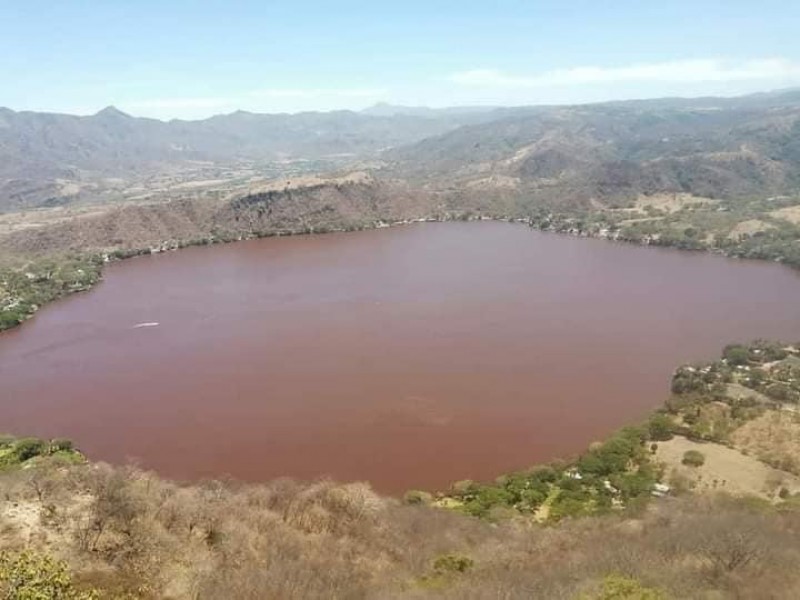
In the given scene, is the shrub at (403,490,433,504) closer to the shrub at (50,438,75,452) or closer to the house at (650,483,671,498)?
the house at (650,483,671,498)

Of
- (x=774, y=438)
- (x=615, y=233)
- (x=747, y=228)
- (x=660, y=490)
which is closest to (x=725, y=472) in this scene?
(x=660, y=490)

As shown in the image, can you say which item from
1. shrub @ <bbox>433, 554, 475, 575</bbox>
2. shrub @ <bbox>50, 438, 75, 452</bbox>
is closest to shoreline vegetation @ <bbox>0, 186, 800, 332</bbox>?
shrub @ <bbox>50, 438, 75, 452</bbox>

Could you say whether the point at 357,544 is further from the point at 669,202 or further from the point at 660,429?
the point at 669,202

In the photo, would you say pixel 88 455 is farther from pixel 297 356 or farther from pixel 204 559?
pixel 204 559

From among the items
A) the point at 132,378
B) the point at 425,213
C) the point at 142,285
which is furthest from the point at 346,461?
the point at 425,213

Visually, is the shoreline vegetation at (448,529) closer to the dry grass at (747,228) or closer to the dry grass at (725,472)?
the dry grass at (725,472)

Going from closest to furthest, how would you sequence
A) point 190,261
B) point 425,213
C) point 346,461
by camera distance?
point 346,461, point 190,261, point 425,213
